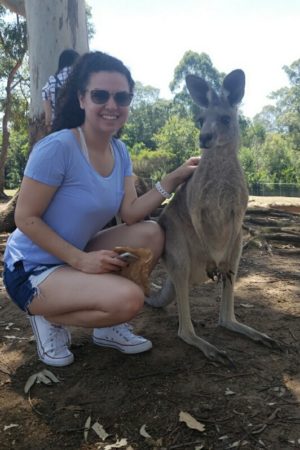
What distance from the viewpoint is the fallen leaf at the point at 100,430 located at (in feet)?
5.10

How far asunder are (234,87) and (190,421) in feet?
5.63

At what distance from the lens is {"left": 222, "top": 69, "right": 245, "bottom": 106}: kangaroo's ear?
242cm

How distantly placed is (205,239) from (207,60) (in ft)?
103

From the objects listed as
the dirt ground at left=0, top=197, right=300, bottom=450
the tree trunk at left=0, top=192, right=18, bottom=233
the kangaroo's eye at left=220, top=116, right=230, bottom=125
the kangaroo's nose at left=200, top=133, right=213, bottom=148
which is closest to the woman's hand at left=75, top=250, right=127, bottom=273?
the dirt ground at left=0, top=197, right=300, bottom=450

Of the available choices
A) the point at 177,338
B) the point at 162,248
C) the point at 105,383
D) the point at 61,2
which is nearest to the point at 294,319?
the point at 177,338

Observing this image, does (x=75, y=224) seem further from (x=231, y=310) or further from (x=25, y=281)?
(x=231, y=310)

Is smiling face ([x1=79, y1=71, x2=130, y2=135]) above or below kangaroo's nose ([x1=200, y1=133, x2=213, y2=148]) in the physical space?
above

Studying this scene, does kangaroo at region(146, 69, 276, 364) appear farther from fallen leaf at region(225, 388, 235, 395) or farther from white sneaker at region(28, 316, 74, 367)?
white sneaker at region(28, 316, 74, 367)

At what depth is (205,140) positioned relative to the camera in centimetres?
236

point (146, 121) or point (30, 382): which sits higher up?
point (146, 121)

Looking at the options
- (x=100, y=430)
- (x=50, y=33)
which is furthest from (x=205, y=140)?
(x=50, y=33)

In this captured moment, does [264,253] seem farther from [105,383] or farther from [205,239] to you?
[105,383]

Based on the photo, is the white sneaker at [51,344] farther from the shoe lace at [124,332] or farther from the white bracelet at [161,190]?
the white bracelet at [161,190]

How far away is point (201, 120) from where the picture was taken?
2490mm
